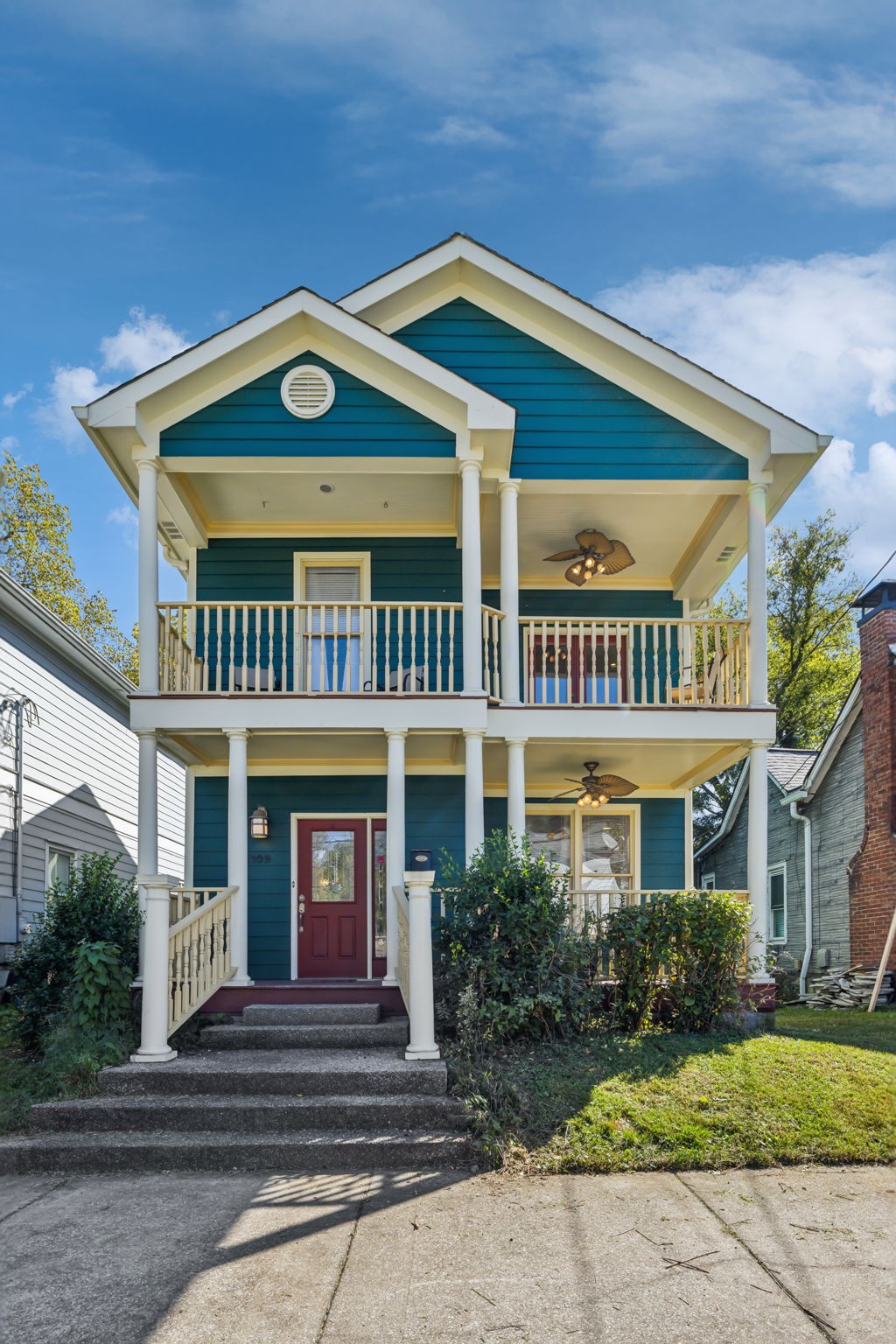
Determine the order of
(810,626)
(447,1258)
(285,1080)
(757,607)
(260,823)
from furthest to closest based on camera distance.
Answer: (810,626), (260,823), (757,607), (285,1080), (447,1258)

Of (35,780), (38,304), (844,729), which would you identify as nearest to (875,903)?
(844,729)

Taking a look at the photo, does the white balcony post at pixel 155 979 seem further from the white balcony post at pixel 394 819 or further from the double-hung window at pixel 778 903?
the double-hung window at pixel 778 903

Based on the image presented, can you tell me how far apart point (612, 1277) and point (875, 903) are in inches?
482

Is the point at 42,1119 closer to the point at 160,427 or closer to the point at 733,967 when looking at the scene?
the point at 733,967

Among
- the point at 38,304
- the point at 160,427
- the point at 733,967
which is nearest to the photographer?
the point at 733,967

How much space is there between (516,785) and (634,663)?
277cm

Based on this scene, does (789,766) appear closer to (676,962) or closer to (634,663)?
(634,663)

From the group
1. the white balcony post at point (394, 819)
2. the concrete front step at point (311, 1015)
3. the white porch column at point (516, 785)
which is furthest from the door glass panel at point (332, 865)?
the concrete front step at point (311, 1015)

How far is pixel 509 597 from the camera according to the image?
1112cm

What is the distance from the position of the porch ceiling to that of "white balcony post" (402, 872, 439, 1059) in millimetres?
2869

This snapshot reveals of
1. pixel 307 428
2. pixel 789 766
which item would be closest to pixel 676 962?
pixel 307 428

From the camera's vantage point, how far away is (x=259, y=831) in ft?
40.3

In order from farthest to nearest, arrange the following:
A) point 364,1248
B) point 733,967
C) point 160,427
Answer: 1. point 160,427
2. point 733,967
3. point 364,1248

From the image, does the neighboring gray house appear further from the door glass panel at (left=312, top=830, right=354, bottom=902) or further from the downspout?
the door glass panel at (left=312, top=830, right=354, bottom=902)
